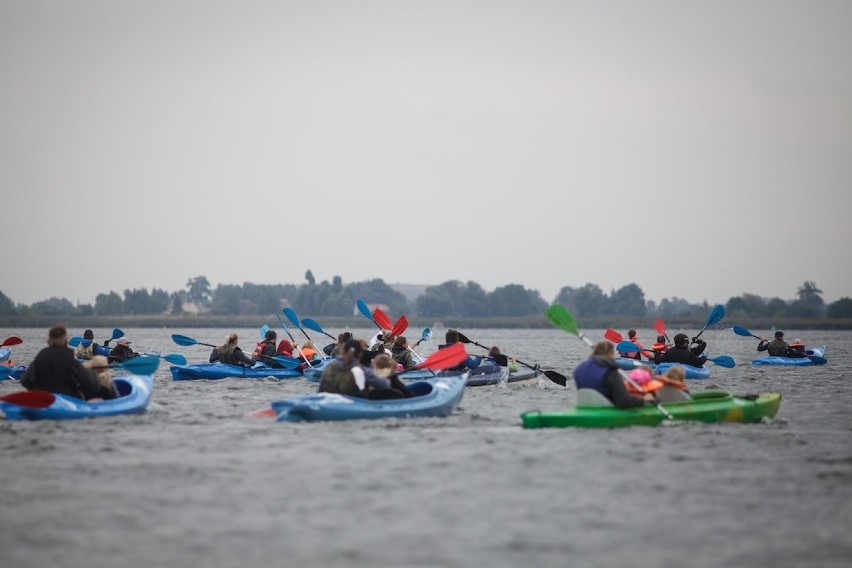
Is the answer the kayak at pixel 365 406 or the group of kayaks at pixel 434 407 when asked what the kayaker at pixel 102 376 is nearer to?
the group of kayaks at pixel 434 407

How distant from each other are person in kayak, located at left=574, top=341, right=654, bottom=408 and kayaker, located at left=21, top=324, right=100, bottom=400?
7.47m

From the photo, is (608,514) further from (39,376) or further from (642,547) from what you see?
(39,376)

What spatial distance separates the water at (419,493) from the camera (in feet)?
30.0

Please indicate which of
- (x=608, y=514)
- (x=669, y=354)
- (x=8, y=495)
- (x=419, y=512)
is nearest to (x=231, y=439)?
(x=8, y=495)

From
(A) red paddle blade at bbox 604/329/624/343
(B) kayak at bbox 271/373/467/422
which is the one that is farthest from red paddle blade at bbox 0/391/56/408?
(A) red paddle blade at bbox 604/329/624/343

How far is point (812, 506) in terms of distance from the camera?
11.0 metres

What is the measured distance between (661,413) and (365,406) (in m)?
4.46

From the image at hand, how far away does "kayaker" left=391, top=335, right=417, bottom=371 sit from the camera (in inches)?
1015

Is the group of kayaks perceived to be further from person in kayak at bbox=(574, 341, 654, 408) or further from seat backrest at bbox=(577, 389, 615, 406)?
person in kayak at bbox=(574, 341, 654, 408)

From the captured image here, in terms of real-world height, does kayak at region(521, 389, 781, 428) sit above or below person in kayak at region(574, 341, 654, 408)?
below

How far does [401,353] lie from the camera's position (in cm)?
2608

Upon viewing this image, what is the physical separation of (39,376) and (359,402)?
189 inches

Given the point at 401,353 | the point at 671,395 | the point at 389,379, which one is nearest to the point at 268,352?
the point at 401,353

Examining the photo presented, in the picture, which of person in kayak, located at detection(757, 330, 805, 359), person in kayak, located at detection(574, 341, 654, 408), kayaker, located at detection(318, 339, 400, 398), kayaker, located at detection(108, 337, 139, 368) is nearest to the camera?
person in kayak, located at detection(574, 341, 654, 408)
